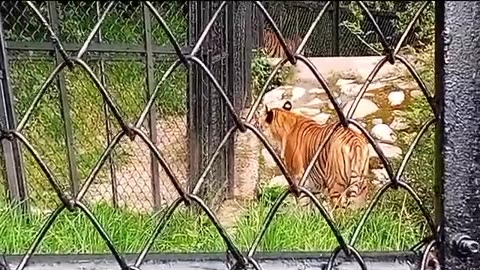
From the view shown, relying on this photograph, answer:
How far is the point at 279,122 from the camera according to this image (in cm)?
346

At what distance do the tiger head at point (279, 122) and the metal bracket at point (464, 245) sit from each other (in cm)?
293

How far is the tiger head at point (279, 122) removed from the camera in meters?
3.42

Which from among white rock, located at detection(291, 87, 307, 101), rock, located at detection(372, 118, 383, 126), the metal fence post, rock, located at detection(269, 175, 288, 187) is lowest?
rock, located at detection(269, 175, 288, 187)

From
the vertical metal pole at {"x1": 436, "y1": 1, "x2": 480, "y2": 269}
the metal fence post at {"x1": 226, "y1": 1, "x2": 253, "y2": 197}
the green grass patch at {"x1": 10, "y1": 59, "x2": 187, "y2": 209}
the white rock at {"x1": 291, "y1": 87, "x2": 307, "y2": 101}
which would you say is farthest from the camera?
the white rock at {"x1": 291, "y1": 87, "x2": 307, "y2": 101}

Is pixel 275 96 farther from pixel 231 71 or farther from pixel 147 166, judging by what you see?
pixel 147 166

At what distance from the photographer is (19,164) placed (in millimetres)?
2607

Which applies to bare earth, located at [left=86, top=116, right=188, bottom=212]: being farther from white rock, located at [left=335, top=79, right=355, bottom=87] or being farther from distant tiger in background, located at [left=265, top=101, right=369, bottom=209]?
white rock, located at [left=335, top=79, right=355, bottom=87]

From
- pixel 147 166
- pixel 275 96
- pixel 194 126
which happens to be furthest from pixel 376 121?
pixel 147 166

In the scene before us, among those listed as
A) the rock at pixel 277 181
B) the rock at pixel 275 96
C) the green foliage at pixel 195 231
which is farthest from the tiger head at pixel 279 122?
the green foliage at pixel 195 231

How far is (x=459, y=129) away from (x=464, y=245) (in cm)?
8

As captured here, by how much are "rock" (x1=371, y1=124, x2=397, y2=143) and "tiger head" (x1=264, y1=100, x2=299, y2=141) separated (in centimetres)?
39

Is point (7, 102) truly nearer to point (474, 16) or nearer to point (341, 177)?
point (341, 177)

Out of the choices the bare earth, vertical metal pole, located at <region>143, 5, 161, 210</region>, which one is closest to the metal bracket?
vertical metal pole, located at <region>143, 5, 161, 210</region>

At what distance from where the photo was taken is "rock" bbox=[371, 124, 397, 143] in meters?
2.96
